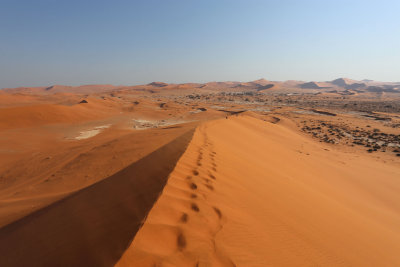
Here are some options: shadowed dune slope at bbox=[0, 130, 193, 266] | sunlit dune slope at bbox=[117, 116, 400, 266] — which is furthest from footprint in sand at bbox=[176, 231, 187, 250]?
shadowed dune slope at bbox=[0, 130, 193, 266]

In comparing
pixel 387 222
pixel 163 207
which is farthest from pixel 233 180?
pixel 387 222

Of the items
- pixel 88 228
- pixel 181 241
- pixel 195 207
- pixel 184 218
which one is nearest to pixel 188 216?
pixel 184 218

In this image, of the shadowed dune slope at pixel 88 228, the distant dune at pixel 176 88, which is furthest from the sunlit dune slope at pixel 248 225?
the distant dune at pixel 176 88

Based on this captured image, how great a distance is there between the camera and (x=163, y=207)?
8.08 feet

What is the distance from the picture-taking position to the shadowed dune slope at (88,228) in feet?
6.15

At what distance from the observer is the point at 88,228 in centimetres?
228

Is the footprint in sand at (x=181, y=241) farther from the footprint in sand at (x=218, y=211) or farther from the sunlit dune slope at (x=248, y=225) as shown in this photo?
the footprint in sand at (x=218, y=211)

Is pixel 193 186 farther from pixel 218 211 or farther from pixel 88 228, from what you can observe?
pixel 88 228

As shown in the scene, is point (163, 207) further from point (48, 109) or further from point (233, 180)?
point (48, 109)

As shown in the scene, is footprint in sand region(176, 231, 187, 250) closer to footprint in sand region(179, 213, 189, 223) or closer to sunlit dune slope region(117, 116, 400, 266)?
sunlit dune slope region(117, 116, 400, 266)

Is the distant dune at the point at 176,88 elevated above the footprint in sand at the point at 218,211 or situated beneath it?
elevated above

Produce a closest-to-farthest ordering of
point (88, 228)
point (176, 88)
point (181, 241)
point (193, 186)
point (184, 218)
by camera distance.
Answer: point (181, 241), point (88, 228), point (184, 218), point (193, 186), point (176, 88)

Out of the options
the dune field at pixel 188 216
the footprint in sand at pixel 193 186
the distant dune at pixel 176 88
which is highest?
the distant dune at pixel 176 88

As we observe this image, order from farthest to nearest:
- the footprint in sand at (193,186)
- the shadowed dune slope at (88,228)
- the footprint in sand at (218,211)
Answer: the footprint in sand at (193,186), the footprint in sand at (218,211), the shadowed dune slope at (88,228)
